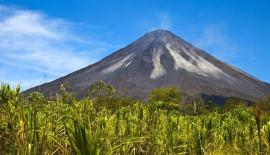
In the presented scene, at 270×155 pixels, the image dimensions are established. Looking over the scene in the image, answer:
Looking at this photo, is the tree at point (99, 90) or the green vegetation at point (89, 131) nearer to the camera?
the green vegetation at point (89, 131)

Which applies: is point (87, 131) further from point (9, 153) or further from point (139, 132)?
point (139, 132)

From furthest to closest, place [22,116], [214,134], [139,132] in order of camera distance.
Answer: [214,134]
[139,132]
[22,116]

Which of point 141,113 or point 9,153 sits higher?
point 141,113

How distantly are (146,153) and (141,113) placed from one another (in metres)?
2.22

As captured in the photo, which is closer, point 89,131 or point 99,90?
point 89,131

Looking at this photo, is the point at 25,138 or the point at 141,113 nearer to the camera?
the point at 25,138

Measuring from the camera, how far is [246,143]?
40.1 feet

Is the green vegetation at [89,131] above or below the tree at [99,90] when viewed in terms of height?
below

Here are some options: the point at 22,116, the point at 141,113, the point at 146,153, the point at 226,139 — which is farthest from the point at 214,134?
the point at 22,116

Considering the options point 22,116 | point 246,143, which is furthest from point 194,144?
point 22,116

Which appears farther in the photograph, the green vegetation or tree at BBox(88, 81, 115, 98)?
tree at BBox(88, 81, 115, 98)

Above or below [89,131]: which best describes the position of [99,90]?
above

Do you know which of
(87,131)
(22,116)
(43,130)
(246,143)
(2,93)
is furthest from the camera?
(246,143)

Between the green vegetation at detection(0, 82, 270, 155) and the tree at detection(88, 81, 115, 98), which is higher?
the tree at detection(88, 81, 115, 98)
